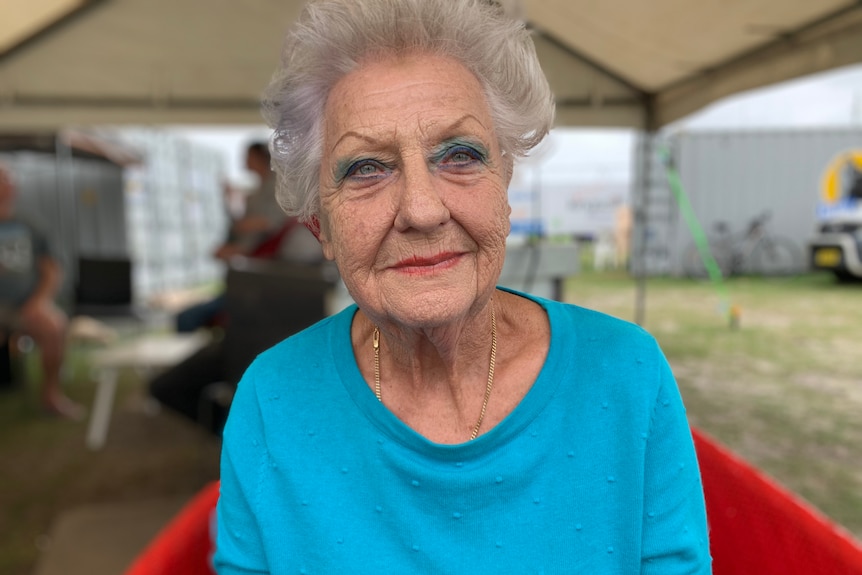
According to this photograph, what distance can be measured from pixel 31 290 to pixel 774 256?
42.1ft

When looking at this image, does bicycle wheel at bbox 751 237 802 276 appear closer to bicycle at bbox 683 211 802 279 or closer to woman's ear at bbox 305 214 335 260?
bicycle at bbox 683 211 802 279

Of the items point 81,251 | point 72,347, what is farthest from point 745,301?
point 81,251

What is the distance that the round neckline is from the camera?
921 mm

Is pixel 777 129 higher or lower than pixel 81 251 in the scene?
higher

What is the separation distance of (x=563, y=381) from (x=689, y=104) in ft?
10.6

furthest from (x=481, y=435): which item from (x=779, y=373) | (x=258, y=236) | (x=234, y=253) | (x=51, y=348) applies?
(x=779, y=373)

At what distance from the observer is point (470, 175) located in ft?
2.82

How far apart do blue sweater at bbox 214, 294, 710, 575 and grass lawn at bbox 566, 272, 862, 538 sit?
9.4 inches

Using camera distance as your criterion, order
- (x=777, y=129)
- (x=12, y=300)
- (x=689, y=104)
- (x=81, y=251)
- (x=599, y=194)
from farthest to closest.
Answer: (x=599, y=194) → (x=777, y=129) → (x=81, y=251) → (x=12, y=300) → (x=689, y=104)

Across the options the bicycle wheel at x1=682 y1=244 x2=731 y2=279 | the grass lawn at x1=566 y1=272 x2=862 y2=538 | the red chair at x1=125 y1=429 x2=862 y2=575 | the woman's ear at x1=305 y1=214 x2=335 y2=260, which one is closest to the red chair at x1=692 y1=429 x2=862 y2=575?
the red chair at x1=125 y1=429 x2=862 y2=575

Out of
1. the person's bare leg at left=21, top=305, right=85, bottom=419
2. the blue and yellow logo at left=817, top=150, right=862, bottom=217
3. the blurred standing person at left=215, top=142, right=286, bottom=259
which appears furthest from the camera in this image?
the blue and yellow logo at left=817, top=150, right=862, bottom=217

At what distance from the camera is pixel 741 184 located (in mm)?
13156

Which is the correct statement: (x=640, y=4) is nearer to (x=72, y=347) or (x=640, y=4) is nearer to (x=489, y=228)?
(x=489, y=228)

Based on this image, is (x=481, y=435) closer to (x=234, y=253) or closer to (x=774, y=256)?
(x=234, y=253)
